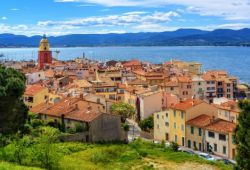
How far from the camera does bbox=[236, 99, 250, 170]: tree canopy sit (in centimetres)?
2795

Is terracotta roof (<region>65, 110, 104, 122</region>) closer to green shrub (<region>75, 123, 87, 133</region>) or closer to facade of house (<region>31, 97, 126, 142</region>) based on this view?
facade of house (<region>31, 97, 126, 142</region>)

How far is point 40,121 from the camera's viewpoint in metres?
47.4

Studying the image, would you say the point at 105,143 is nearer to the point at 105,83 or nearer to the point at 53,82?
the point at 105,83

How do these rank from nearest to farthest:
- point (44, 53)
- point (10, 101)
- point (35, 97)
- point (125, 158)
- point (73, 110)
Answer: point (10, 101) → point (125, 158) → point (73, 110) → point (35, 97) → point (44, 53)

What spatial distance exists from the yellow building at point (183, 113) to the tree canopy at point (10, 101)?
69.3ft

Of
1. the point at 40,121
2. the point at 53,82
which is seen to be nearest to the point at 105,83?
the point at 53,82

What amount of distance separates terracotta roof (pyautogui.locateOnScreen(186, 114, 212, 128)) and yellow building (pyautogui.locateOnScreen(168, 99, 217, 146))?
0.53 meters

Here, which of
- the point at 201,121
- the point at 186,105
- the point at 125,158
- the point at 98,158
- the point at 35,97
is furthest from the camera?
the point at 35,97

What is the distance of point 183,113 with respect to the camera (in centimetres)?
5175

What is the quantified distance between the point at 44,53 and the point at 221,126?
83937mm

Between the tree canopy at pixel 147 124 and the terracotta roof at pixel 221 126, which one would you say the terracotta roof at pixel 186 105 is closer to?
the terracotta roof at pixel 221 126

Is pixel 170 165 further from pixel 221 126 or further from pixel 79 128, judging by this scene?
pixel 221 126

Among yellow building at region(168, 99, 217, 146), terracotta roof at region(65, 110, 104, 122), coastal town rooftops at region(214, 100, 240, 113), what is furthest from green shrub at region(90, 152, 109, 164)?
coastal town rooftops at region(214, 100, 240, 113)

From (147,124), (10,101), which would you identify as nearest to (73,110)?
(10,101)
